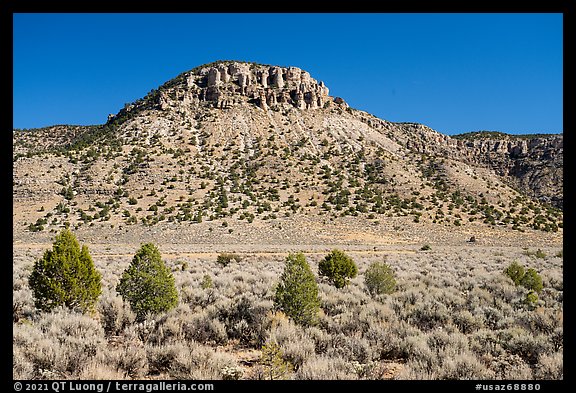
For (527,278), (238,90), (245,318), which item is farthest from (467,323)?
(238,90)

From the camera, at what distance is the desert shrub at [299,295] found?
8.18 meters

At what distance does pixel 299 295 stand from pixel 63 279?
5.52 metres

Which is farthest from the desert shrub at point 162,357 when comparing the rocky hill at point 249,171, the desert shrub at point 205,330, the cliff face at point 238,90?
the cliff face at point 238,90

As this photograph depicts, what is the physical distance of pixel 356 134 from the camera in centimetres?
7906

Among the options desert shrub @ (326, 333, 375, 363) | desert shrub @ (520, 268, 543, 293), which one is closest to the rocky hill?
desert shrub @ (520, 268, 543, 293)

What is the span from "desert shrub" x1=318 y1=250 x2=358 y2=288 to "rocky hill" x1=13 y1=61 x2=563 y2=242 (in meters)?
29.6

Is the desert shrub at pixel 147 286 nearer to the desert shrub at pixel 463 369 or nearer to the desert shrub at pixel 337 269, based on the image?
the desert shrub at pixel 463 369

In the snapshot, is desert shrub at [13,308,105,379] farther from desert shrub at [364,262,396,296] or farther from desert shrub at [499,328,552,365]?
desert shrub at [364,262,396,296]

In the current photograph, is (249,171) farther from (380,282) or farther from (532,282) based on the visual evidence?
(532,282)

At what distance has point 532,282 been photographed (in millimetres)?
12523

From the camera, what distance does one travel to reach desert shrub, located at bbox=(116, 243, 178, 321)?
848 cm
